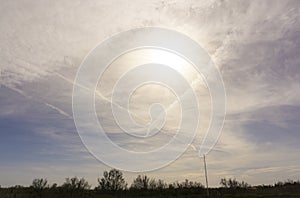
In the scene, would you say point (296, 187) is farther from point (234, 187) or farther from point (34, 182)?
point (34, 182)

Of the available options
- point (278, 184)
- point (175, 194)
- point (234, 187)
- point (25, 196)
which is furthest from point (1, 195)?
point (278, 184)

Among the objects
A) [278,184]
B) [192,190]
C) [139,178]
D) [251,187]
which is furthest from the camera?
[278,184]

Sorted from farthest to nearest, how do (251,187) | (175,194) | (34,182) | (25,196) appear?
(251,187) → (175,194) → (34,182) → (25,196)

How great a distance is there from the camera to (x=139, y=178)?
408ft

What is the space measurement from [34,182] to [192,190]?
54427mm

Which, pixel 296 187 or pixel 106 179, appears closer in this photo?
pixel 106 179

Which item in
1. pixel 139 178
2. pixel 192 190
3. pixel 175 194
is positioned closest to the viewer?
pixel 175 194

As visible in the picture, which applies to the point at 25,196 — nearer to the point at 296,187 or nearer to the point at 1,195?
the point at 1,195

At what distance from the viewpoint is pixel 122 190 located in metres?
111

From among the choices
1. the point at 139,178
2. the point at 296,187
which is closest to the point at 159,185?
the point at 139,178

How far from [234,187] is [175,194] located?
3232 centimetres

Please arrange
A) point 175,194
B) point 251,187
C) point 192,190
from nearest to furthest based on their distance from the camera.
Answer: point 175,194 < point 192,190 < point 251,187

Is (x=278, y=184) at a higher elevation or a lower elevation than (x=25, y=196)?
higher

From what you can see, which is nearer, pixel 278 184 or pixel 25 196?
pixel 25 196
